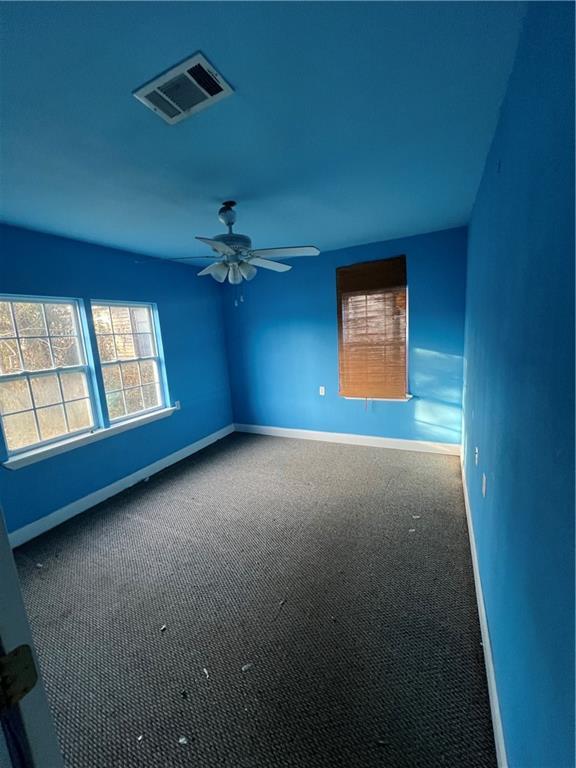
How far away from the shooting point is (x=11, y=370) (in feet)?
8.49

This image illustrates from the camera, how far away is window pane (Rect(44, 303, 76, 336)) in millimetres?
2865

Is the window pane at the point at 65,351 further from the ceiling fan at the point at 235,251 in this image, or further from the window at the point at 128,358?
the ceiling fan at the point at 235,251

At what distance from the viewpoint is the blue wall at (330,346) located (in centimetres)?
353

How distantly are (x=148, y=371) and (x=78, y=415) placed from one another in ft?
3.08

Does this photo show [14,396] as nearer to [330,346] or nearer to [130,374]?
[130,374]

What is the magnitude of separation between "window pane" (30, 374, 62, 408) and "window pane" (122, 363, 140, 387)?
0.70 meters

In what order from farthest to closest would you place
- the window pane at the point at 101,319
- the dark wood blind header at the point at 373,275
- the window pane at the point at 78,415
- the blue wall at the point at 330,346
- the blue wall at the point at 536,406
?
the dark wood blind header at the point at 373,275, the blue wall at the point at 330,346, the window pane at the point at 101,319, the window pane at the point at 78,415, the blue wall at the point at 536,406

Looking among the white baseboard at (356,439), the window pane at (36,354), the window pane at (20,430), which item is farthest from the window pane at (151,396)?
the white baseboard at (356,439)

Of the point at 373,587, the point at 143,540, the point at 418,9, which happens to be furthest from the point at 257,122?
the point at 143,540

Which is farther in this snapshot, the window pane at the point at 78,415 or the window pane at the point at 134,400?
the window pane at the point at 134,400

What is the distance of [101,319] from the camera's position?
3.28 metres

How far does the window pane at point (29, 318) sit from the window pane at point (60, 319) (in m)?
0.06

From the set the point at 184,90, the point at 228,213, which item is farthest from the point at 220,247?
the point at 184,90

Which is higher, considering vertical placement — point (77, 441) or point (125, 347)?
point (125, 347)
